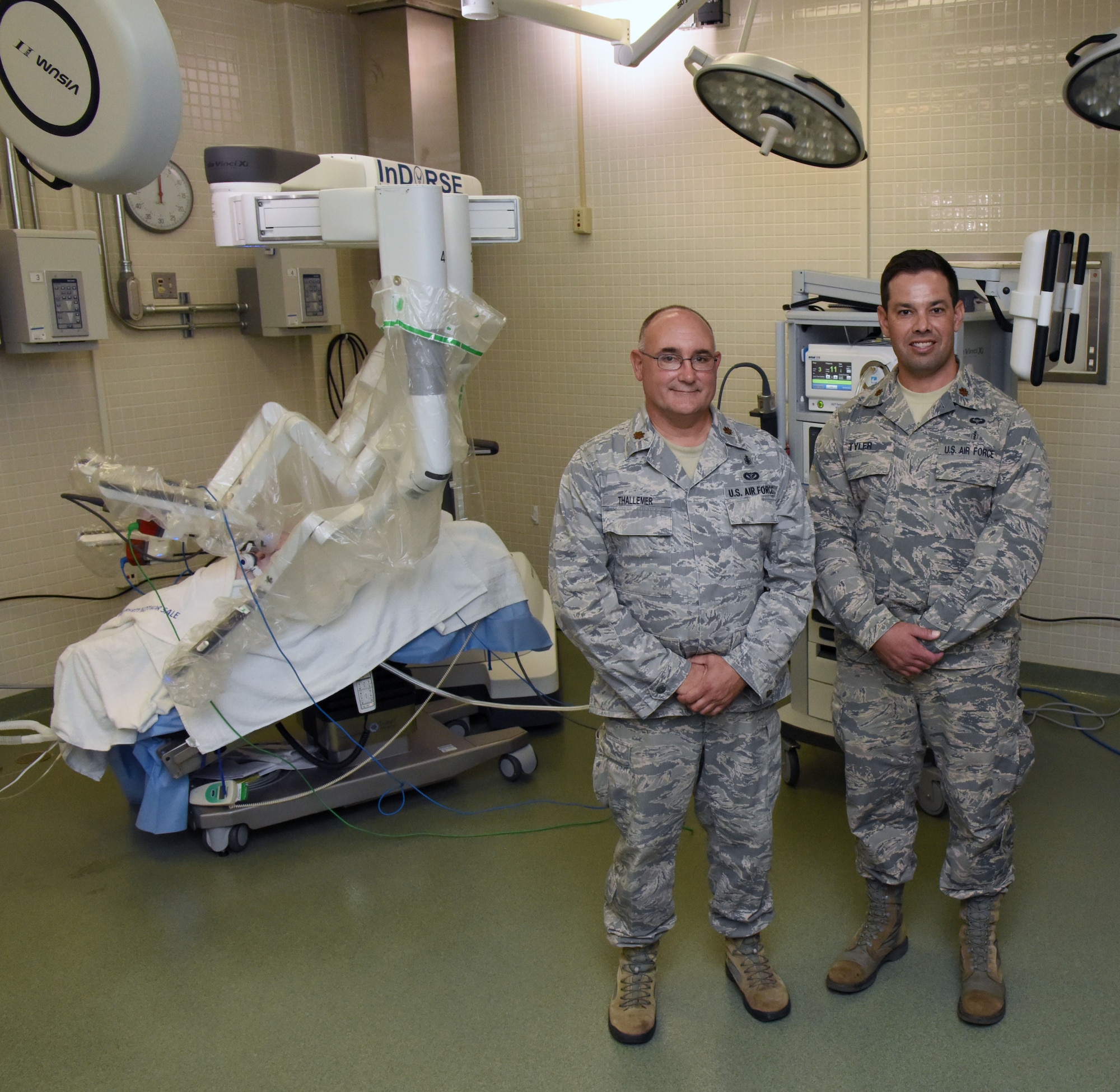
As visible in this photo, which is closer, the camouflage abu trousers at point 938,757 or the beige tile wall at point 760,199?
the camouflage abu trousers at point 938,757

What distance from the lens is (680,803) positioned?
2311 mm

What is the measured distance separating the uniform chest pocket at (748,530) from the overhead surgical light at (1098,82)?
89 centimetres

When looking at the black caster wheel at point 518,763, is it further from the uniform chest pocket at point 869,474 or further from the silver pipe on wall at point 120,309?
the silver pipe on wall at point 120,309

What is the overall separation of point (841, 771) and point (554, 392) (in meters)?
2.32

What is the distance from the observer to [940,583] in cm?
232

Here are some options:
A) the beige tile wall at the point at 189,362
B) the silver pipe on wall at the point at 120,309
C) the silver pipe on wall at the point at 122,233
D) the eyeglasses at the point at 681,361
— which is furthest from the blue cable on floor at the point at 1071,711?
the silver pipe on wall at the point at 122,233

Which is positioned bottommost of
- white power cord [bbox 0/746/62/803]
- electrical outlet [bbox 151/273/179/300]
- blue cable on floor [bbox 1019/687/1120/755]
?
white power cord [bbox 0/746/62/803]

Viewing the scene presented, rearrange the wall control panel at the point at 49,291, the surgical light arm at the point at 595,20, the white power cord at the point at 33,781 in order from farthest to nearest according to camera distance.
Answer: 1. the wall control panel at the point at 49,291
2. the white power cord at the point at 33,781
3. the surgical light arm at the point at 595,20

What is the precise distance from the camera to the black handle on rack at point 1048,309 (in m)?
2.68

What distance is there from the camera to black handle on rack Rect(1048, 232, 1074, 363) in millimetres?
2709

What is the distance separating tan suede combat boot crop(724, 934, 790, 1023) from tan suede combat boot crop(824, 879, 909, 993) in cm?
13

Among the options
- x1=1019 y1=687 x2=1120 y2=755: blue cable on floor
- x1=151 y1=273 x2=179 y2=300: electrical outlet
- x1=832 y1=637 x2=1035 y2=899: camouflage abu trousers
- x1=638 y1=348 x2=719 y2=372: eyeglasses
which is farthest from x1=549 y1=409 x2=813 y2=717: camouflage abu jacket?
x1=151 y1=273 x2=179 y2=300: electrical outlet

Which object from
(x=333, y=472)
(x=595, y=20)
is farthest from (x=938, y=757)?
(x=595, y=20)

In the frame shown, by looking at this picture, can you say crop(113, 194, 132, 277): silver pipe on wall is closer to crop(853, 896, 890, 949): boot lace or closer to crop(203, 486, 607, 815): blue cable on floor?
crop(203, 486, 607, 815): blue cable on floor
